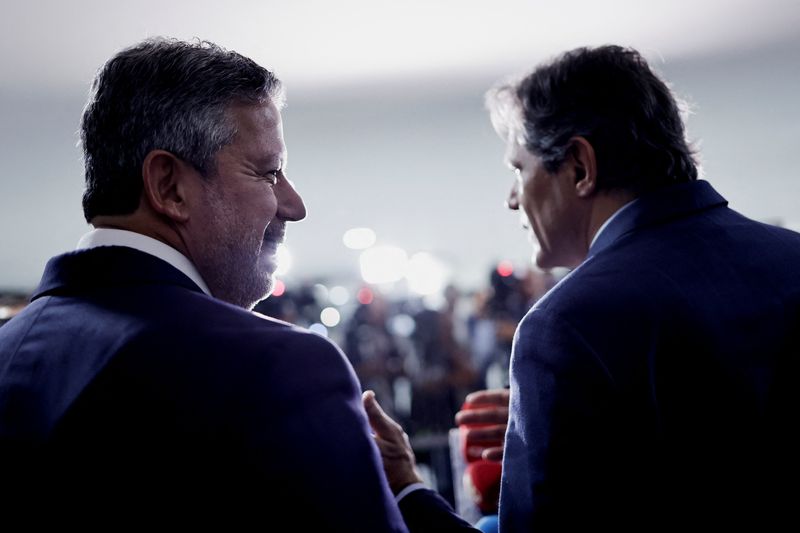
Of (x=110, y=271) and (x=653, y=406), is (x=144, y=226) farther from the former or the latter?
→ (x=653, y=406)

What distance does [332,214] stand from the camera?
823 centimetres

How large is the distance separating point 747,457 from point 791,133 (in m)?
5.66

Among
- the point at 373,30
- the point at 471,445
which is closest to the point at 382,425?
→ the point at 471,445

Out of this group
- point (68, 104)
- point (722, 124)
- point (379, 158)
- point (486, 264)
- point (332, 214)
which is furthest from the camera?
point (486, 264)

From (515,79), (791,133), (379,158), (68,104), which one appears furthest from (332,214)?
(515,79)

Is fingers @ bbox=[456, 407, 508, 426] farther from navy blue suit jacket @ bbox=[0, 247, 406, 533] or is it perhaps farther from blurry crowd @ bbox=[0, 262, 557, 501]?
blurry crowd @ bbox=[0, 262, 557, 501]

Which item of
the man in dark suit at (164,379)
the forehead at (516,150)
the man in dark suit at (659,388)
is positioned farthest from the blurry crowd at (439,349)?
the man in dark suit at (164,379)

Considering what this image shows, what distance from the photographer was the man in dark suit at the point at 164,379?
29.9 inches

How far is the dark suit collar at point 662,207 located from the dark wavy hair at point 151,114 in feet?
1.99

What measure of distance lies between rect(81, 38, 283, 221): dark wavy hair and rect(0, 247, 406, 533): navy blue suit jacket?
0.70 feet

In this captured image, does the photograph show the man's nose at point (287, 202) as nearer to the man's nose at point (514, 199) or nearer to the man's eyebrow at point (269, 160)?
the man's eyebrow at point (269, 160)

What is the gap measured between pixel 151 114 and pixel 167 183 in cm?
9

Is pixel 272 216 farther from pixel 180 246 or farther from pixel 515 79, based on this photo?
pixel 515 79

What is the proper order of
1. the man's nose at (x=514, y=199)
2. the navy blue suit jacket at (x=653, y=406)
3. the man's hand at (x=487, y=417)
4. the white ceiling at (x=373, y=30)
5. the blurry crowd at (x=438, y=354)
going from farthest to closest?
the blurry crowd at (x=438, y=354), the white ceiling at (x=373, y=30), the man's nose at (x=514, y=199), the man's hand at (x=487, y=417), the navy blue suit jacket at (x=653, y=406)
